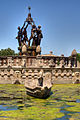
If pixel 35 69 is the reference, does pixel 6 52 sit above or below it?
above

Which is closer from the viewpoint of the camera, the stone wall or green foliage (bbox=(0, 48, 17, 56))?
the stone wall

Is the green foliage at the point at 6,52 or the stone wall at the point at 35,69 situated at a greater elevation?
the green foliage at the point at 6,52

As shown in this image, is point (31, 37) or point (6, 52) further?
point (6, 52)

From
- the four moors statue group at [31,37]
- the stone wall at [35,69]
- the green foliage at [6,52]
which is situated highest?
the green foliage at [6,52]

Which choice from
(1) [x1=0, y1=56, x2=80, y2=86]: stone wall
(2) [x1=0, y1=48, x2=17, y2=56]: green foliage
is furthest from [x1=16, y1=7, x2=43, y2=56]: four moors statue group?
(2) [x1=0, y1=48, x2=17, y2=56]: green foliage

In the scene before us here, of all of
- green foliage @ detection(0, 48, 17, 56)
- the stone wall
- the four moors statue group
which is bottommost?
the stone wall

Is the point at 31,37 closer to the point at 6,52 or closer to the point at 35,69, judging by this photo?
the point at 35,69

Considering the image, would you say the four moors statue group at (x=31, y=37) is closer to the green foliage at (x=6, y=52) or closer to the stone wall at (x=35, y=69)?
the stone wall at (x=35, y=69)

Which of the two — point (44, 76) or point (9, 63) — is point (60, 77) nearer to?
point (9, 63)

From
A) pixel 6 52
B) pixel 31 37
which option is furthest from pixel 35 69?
pixel 6 52

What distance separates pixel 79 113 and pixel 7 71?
9.80 meters

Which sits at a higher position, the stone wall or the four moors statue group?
the four moors statue group

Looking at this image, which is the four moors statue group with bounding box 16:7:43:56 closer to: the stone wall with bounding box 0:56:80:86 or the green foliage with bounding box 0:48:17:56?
the stone wall with bounding box 0:56:80:86

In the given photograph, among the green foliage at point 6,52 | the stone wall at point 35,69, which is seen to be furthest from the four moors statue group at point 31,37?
the green foliage at point 6,52
